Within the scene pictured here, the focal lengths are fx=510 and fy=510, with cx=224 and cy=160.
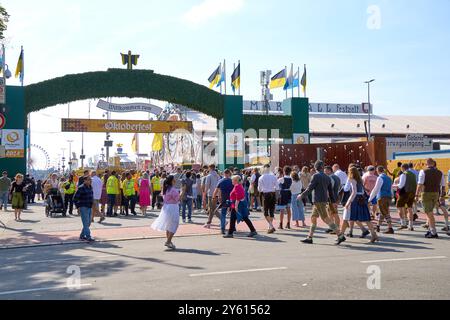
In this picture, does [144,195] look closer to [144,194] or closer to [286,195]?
[144,194]

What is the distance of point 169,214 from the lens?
11.7m

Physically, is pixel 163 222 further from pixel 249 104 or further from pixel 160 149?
pixel 249 104

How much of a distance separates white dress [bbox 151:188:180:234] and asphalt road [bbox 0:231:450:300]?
20.6 inches

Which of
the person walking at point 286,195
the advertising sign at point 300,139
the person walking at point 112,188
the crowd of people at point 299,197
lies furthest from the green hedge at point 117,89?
the person walking at point 286,195

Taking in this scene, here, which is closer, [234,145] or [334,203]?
[334,203]

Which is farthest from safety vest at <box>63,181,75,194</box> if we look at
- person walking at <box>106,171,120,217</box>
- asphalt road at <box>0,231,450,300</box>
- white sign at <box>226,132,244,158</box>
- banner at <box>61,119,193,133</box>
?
white sign at <box>226,132,244,158</box>

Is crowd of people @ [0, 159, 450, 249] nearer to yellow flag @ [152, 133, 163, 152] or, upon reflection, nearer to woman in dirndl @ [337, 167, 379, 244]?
woman in dirndl @ [337, 167, 379, 244]

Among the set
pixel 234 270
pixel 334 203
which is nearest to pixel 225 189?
pixel 334 203

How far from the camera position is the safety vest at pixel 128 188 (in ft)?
67.2

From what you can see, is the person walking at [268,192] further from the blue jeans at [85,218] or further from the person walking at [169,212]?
the blue jeans at [85,218]

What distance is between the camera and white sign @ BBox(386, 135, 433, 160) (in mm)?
44500

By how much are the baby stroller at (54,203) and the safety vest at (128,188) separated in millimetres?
2609

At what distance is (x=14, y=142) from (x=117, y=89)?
19.9 ft
